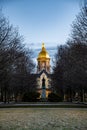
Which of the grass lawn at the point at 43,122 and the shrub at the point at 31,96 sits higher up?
the shrub at the point at 31,96

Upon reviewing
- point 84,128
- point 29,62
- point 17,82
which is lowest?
point 84,128

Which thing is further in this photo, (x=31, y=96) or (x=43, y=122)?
(x=31, y=96)

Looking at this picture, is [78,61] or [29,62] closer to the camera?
[78,61]

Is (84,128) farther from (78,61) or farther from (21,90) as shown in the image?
(21,90)

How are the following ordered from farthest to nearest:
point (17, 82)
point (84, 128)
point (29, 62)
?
point (29, 62) → point (17, 82) → point (84, 128)

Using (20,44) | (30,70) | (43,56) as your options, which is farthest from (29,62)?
(43,56)

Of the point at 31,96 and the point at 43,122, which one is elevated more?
the point at 31,96

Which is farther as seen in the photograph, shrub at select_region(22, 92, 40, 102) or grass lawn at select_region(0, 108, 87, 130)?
shrub at select_region(22, 92, 40, 102)

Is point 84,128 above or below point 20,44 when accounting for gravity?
below

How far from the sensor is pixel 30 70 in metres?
77.8

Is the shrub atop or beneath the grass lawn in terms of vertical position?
atop

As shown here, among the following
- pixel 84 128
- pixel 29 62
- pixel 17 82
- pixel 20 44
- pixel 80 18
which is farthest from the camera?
pixel 29 62

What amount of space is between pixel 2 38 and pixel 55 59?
35.8 metres

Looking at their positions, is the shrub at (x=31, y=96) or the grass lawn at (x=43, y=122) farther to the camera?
the shrub at (x=31, y=96)
